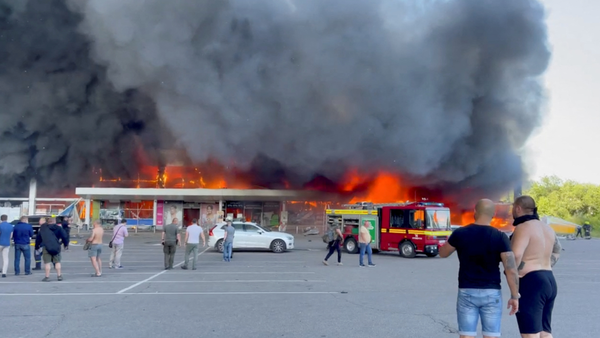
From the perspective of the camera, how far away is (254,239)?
65.0 feet

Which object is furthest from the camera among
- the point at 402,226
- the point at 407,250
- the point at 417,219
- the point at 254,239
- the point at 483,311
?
the point at 254,239

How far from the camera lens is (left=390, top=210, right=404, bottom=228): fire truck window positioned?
18906 mm

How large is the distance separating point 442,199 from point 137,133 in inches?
854

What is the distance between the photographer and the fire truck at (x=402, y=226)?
18.3 meters

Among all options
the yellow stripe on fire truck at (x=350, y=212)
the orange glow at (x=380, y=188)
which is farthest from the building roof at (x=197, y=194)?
the yellow stripe on fire truck at (x=350, y=212)

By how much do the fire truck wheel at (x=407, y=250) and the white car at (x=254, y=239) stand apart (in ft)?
13.1

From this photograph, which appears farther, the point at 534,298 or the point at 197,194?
the point at 197,194

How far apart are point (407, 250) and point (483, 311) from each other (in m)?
14.4

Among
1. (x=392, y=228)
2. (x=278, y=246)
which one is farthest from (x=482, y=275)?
(x=278, y=246)

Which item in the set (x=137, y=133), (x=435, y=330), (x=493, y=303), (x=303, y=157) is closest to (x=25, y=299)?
(x=435, y=330)

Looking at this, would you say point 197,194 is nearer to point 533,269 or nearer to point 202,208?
point 202,208

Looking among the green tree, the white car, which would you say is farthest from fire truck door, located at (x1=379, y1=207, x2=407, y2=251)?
the green tree

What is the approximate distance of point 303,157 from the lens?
32.2 metres

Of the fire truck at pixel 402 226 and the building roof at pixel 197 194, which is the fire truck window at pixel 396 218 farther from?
the building roof at pixel 197 194
